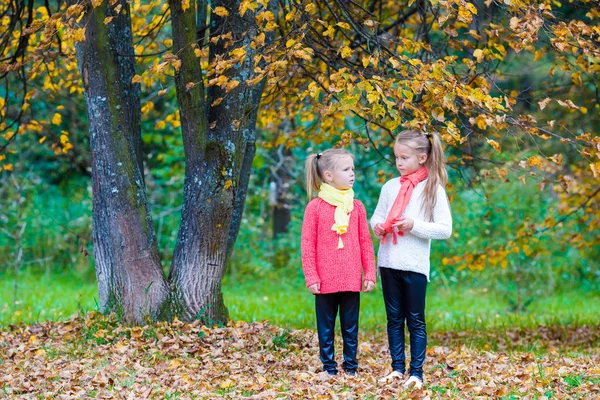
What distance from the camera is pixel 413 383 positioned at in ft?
14.9

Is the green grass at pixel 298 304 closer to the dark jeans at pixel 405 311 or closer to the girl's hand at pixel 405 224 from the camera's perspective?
the dark jeans at pixel 405 311

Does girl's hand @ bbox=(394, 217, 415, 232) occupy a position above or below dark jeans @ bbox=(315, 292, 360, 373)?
above

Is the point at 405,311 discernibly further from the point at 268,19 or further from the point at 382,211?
the point at 268,19

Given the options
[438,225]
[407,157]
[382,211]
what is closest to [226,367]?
[382,211]

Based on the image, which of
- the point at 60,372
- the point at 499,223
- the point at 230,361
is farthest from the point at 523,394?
the point at 499,223

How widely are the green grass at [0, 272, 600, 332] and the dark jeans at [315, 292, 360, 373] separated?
8.87 feet

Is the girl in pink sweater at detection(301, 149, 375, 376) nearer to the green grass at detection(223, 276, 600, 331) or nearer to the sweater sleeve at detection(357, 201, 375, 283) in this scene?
the sweater sleeve at detection(357, 201, 375, 283)

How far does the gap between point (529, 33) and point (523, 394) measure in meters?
2.19

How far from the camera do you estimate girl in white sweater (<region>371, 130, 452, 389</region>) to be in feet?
14.9

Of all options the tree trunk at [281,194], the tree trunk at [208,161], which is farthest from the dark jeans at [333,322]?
the tree trunk at [281,194]

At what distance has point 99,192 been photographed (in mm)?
5789

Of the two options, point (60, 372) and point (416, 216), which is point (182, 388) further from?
point (416, 216)

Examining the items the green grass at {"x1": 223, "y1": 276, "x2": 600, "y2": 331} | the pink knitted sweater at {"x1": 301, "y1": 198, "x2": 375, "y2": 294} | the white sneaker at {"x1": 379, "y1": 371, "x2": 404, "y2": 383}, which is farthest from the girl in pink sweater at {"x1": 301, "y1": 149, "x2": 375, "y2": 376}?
the green grass at {"x1": 223, "y1": 276, "x2": 600, "y2": 331}

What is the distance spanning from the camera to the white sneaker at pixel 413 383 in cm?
452
